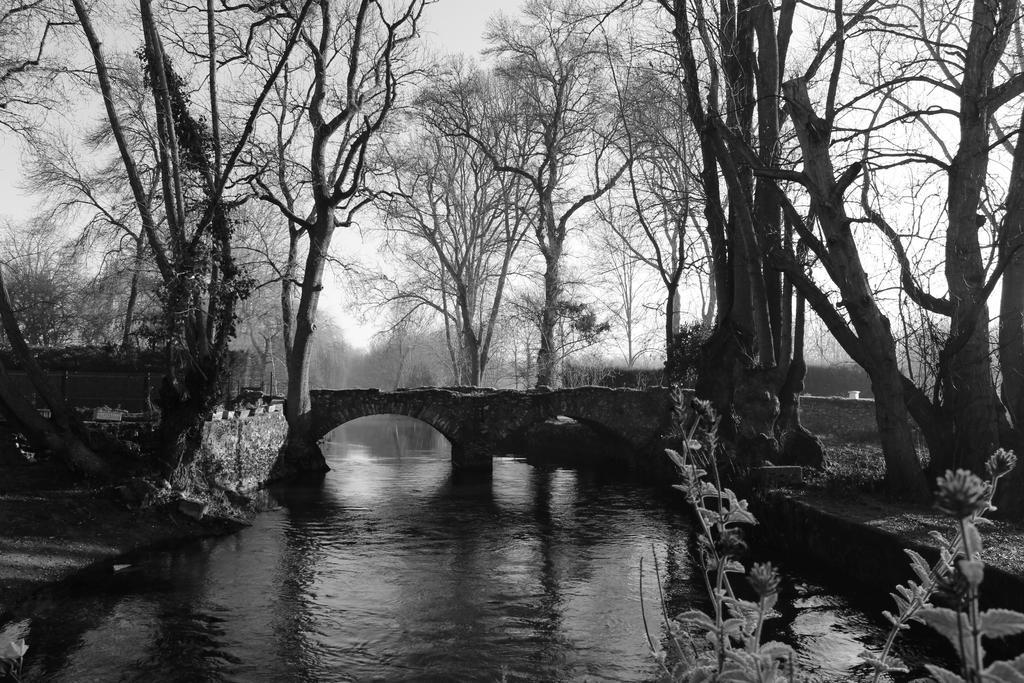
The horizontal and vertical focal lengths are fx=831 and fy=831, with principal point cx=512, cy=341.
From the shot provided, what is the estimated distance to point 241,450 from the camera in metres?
18.0

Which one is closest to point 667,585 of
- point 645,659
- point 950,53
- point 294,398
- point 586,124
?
point 645,659

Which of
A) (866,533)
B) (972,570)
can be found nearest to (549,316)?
(866,533)

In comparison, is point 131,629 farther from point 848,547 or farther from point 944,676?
point 944,676

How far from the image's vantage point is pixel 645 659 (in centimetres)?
809

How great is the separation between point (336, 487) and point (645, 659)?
12865 millimetres

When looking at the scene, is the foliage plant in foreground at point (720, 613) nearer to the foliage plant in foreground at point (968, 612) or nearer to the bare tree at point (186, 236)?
the foliage plant in foreground at point (968, 612)

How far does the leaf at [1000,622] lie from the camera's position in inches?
63.6

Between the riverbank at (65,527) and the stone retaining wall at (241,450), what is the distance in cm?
223

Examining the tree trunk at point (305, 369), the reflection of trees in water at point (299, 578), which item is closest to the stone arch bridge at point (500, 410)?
the tree trunk at point (305, 369)

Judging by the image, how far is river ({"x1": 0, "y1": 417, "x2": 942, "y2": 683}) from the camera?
26.1ft

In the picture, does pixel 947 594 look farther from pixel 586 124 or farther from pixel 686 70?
pixel 586 124

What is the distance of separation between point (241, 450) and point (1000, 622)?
58.4ft

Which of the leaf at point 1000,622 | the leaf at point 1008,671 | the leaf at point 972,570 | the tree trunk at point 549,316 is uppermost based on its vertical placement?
the tree trunk at point 549,316

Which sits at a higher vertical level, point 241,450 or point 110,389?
point 110,389
